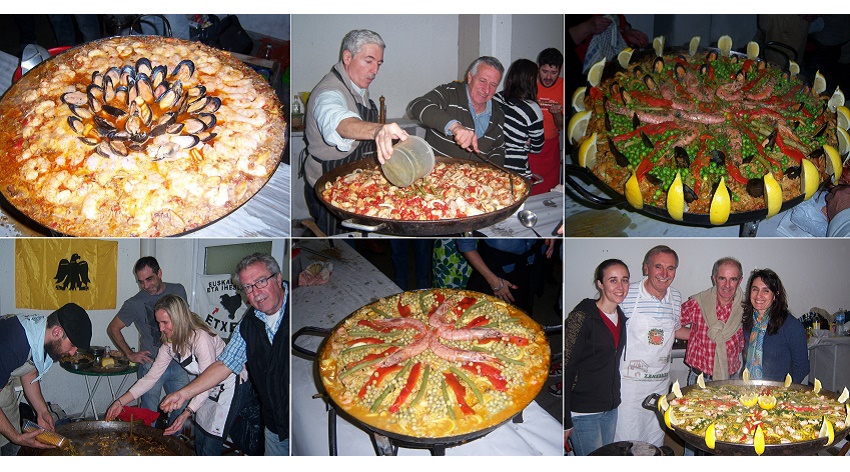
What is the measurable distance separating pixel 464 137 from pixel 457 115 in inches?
4.7

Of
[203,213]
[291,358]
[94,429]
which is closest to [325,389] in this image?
[291,358]

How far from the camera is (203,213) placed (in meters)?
2.77

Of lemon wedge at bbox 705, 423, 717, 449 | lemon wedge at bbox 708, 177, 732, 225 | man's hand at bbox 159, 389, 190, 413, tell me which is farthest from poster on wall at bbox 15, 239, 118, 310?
lemon wedge at bbox 705, 423, 717, 449

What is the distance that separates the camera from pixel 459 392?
9.36ft

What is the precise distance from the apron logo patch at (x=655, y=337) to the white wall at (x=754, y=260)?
193 mm

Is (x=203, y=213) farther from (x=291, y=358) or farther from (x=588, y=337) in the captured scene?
(x=588, y=337)

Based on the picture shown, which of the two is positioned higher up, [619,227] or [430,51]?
[430,51]

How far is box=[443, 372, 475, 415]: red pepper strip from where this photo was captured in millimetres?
2808

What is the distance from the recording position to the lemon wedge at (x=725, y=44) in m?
3.31

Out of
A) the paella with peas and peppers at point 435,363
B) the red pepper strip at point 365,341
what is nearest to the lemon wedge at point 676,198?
the paella with peas and peppers at point 435,363

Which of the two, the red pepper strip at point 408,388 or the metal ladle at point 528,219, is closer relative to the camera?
the red pepper strip at point 408,388

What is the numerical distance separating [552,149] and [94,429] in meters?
2.26

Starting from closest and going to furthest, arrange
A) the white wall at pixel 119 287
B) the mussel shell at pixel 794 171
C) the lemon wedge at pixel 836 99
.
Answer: the mussel shell at pixel 794 171
the white wall at pixel 119 287
the lemon wedge at pixel 836 99

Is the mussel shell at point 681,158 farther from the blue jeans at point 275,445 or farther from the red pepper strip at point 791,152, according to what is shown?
the blue jeans at point 275,445
